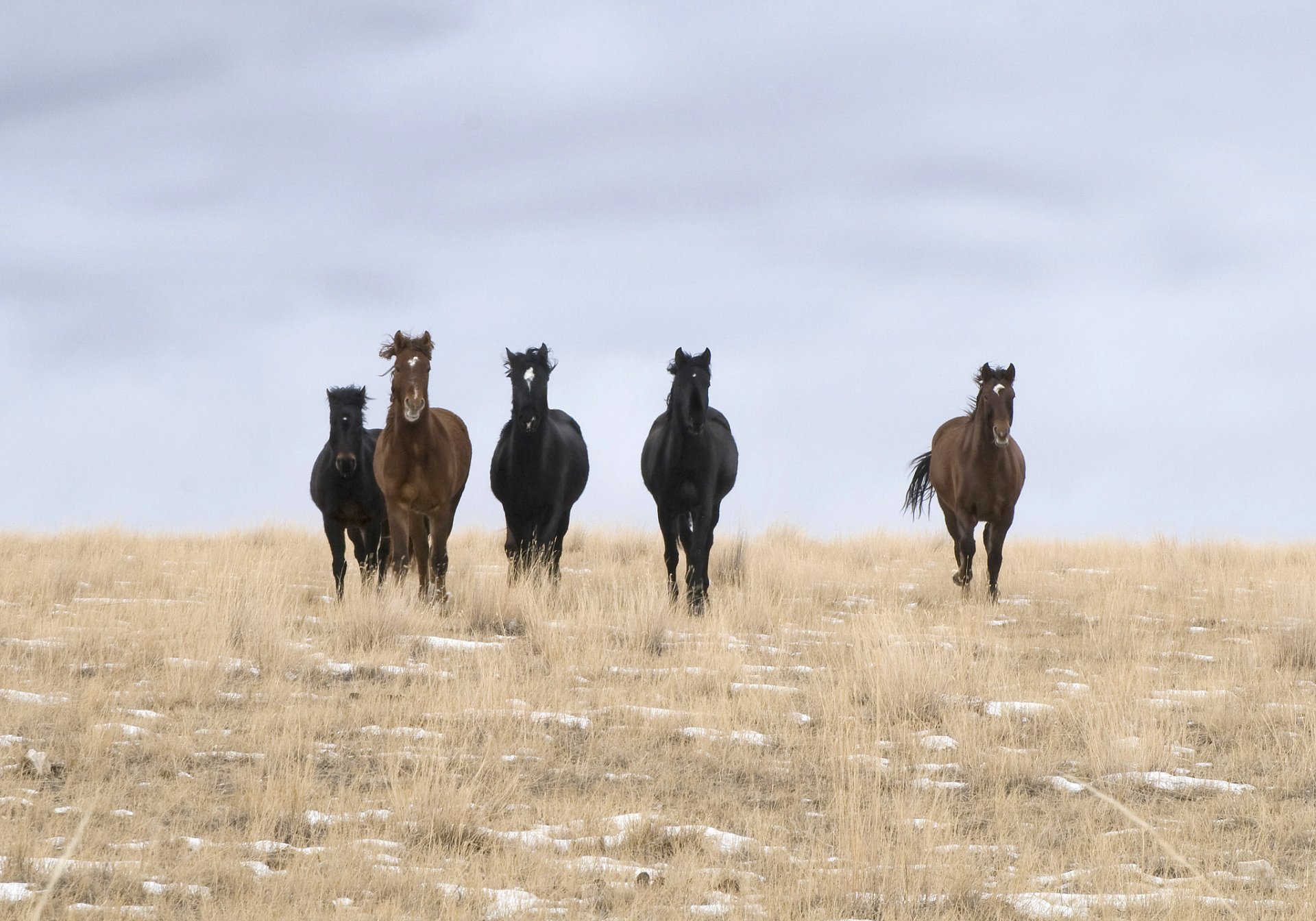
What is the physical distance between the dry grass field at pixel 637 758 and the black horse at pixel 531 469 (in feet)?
3.43

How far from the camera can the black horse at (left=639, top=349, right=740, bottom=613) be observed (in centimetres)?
1220

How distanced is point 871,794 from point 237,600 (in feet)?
21.0

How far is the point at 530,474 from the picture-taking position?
13.2 meters

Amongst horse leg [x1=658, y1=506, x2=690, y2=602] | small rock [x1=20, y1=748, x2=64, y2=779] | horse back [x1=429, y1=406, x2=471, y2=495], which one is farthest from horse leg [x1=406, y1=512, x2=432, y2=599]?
small rock [x1=20, y1=748, x2=64, y2=779]

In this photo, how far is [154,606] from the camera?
458 inches

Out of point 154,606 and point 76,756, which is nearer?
point 76,756

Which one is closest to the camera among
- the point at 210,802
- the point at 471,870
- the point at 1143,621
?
the point at 471,870

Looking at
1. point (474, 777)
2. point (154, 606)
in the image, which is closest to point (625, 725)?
point (474, 777)

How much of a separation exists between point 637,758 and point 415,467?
5.66m

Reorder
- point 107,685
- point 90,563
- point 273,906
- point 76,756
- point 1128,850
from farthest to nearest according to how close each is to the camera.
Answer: point 90,563
point 107,685
point 76,756
point 1128,850
point 273,906

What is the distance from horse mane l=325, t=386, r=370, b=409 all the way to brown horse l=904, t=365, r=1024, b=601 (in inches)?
258

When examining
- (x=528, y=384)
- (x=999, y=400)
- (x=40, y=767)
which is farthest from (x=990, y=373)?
(x=40, y=767)

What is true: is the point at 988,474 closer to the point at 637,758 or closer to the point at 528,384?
the point at 528,384

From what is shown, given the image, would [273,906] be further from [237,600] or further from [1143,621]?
[1143,621]
